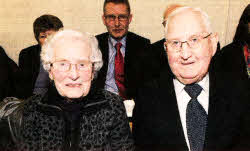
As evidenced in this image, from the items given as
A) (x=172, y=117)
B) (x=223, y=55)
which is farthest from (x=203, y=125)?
(x=223, y=55)

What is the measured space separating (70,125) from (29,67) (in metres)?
2.04

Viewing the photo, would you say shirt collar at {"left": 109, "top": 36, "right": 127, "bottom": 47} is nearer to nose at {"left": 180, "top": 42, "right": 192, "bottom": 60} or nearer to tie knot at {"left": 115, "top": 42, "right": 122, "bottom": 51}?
tie knot at {"left": 115, "top": 42, "right": 122, "bottom": 51}

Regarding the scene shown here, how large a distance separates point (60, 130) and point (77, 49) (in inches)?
18.7

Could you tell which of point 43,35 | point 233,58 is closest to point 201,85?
point 233,58

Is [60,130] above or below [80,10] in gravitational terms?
below

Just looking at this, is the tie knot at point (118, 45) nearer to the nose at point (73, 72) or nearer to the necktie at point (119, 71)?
the necktie at point (119, 71)

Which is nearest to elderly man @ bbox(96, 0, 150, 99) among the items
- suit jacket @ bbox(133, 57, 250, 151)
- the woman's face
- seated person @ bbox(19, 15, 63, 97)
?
seated person @ bbox(19, 15, 63, 97)

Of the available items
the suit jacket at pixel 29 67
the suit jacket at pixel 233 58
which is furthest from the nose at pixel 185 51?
the suit jacket at pixel 29 67

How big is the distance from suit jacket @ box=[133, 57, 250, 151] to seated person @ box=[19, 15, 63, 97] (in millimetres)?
1603

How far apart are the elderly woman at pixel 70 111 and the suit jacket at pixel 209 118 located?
13 centimetres

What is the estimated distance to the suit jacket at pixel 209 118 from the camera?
5.55 feet

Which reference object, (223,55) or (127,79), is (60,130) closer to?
(127,79)

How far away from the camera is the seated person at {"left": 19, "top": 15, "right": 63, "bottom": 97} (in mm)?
3180

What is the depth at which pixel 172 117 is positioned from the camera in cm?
173
